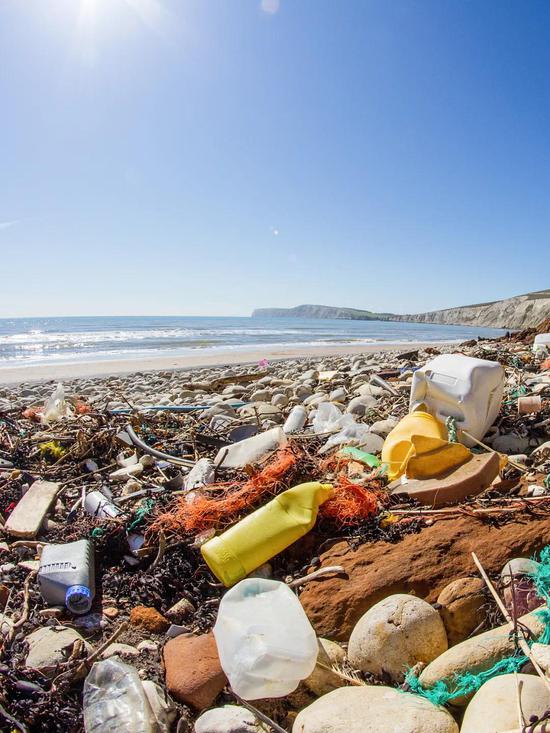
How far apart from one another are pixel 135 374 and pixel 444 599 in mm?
11358

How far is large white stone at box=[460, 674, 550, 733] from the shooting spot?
122 centimetres

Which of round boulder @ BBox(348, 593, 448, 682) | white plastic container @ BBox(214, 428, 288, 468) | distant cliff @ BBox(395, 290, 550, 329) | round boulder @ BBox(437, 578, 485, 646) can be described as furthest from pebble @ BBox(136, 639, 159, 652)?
distant cliff @ BBox(395, 290, 550, 329)

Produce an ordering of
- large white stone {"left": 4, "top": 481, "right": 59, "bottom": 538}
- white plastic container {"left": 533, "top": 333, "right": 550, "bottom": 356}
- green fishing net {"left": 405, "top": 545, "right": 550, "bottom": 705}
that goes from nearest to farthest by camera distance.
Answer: green fishing net {"left": 405, "top": 545, "right": 550, "bottom": 705}
large white stone {"left": 4, "top": 481, "right": 59, "bottom": 538}
white plastic container {"left": 533, "top": 333, "right": 550, "bottom": 356}

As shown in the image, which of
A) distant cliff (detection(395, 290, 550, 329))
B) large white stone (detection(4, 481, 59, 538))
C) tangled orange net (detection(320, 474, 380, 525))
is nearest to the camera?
tangled orange net (detection(320, 474, 380, 525))

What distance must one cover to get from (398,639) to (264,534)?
33.3 inches

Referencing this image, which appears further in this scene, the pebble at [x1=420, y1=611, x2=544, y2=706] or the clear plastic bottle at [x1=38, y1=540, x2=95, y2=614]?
the clear plastic bottle at [x1=38, y1=540, x2=95, y2=614]

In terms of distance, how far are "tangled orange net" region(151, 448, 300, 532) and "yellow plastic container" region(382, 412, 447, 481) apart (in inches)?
28.2

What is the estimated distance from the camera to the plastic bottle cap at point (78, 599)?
2.17 m

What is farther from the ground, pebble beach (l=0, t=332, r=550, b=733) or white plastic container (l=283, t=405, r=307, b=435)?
white plastic container (l=283, t=405, r=307, b=435)

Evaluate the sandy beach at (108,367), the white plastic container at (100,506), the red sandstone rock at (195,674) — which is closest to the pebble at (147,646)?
the red sandstone rock at (195,674)

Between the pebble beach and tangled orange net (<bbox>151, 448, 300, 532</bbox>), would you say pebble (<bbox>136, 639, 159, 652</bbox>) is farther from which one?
tangled orange net (<bbox>151, 448, 300, 532</bbox>)

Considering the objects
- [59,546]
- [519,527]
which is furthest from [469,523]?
[59,546]

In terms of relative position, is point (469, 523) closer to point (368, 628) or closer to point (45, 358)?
point (368, 628)

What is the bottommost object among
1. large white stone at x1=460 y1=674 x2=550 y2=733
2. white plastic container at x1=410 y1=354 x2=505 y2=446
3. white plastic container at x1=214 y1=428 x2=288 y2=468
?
large white stone at x1=460 y1=674 x2=550 y2=733
